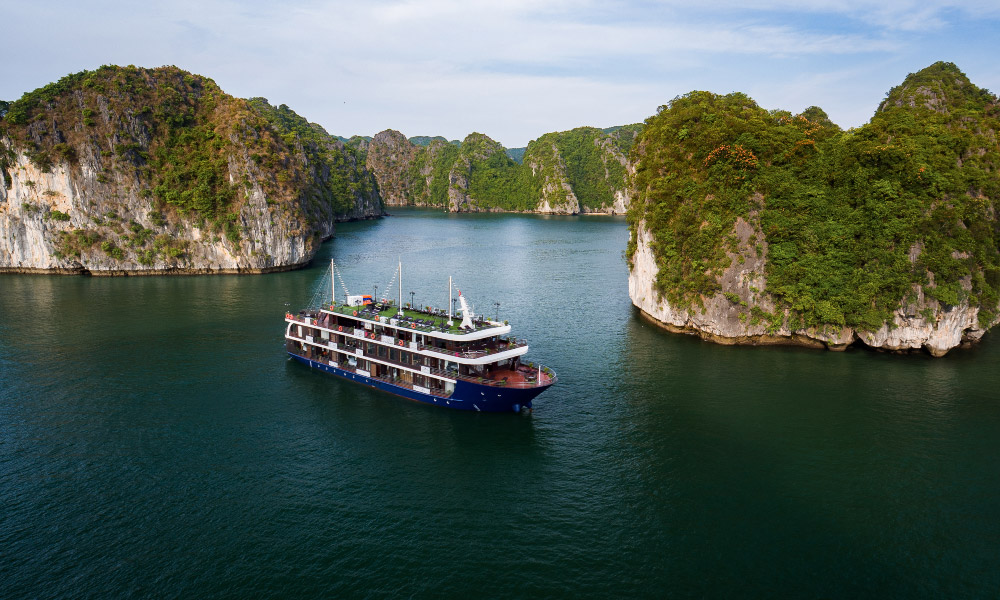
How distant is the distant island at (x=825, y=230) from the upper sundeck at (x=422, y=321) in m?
24.7

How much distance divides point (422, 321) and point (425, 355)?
427 centimetres

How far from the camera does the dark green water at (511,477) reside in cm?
2325

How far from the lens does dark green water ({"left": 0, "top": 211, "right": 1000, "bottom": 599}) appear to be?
2325 cm

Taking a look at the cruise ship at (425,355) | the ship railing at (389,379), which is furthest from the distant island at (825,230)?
the ship railing at (389,379)

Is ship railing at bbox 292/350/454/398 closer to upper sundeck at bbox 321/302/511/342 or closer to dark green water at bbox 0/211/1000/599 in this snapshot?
dark green water at bbox 0/211/1000/599

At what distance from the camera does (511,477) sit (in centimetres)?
3081

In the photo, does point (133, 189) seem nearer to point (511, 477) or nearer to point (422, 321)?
point (422, 321)

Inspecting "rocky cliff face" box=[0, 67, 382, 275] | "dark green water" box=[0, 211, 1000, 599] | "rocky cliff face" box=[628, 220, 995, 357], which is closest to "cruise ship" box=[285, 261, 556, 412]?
"dark green water" box=[0, 211, 1000, 599]

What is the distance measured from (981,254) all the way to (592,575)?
49953 mm

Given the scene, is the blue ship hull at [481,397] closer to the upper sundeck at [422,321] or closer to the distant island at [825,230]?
the upper sundeck at [422,321]

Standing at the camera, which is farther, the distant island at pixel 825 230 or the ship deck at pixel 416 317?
the distant island at pixel 825 230

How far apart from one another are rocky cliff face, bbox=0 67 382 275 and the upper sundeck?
183ft

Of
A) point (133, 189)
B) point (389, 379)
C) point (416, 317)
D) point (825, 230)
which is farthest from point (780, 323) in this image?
point (133, 189)

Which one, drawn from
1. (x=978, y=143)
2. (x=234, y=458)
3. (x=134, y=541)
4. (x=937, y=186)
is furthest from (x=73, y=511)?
(x=978, y=143)
